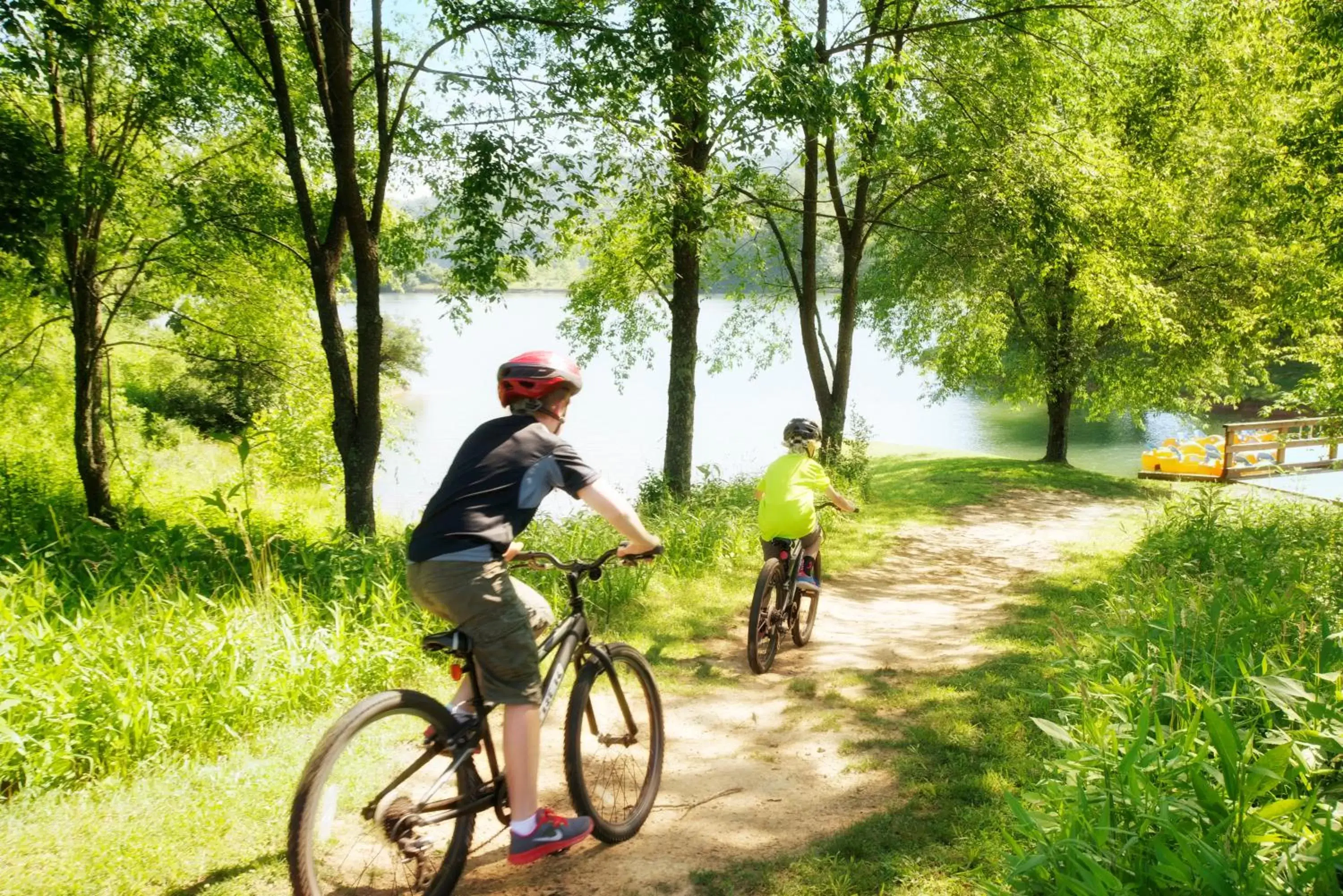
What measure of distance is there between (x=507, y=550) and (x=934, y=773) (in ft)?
8.50

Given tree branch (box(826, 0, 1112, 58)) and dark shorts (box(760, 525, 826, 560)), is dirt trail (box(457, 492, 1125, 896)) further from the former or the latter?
tree branch (box(826, 0, 1112, 58))

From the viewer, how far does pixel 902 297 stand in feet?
67.2

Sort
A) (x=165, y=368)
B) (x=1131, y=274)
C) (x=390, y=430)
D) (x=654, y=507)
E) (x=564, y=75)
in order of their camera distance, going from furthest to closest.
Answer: (x=165, y=368) → (x=390, y=430) → (x=1131, y=274) → (x=654, y=507) → (x=564, y=75)

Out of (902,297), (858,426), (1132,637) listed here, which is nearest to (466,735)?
(1132,637)

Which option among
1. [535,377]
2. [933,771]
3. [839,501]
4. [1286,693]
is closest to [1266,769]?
[1286,693]

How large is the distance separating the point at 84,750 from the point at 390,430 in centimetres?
1664

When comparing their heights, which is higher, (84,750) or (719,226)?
(719,226)

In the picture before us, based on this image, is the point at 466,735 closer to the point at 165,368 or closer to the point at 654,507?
the point at 654,507

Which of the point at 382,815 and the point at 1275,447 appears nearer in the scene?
the point at 382,815

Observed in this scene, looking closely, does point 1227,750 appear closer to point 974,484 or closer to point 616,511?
point 616,511

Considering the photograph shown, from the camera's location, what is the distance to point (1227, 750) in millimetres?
2451

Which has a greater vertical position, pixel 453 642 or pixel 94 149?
pixel 94 149

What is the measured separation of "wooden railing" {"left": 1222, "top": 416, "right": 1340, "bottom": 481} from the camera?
17.5 m

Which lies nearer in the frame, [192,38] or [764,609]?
[764,609]
